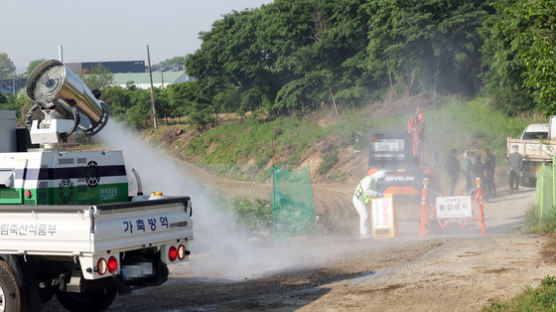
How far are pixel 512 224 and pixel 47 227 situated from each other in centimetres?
1502

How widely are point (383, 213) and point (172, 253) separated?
31.6 ft

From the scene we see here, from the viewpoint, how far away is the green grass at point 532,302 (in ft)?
27.6

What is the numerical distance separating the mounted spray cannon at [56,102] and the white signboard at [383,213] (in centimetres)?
919

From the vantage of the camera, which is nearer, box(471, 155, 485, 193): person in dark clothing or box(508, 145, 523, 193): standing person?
box(471, 155, 485, 193): person in dark clothing

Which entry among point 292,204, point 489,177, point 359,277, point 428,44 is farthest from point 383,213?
point 428,44

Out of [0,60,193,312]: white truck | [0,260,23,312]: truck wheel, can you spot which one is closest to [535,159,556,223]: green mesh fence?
[0,60,193,312]: white truck

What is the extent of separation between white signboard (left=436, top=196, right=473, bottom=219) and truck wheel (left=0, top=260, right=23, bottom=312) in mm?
12709

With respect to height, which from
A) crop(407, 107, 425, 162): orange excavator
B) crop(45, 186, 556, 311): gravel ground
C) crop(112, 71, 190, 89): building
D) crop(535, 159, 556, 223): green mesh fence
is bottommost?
crop(45, 186, 556, 311): gravel ground

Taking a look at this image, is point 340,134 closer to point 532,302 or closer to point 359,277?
point 359,277

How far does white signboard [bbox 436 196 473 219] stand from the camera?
1861 centimetres

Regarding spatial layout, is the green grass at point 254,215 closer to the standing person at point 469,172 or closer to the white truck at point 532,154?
the standing person at point 469,172

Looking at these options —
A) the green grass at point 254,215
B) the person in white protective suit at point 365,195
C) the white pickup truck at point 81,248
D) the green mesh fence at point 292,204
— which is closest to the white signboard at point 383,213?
the person in white protective suit at point 365,195

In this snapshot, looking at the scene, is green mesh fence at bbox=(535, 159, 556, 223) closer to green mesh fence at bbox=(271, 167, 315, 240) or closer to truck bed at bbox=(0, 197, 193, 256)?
green mesh fence at bbox=(271, 167, 315, 240)

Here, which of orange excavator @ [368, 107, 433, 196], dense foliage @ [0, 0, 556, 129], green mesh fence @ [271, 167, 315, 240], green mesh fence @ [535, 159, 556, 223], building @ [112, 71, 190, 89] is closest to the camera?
green mesh fence @ [535, 159, 556, 223]
